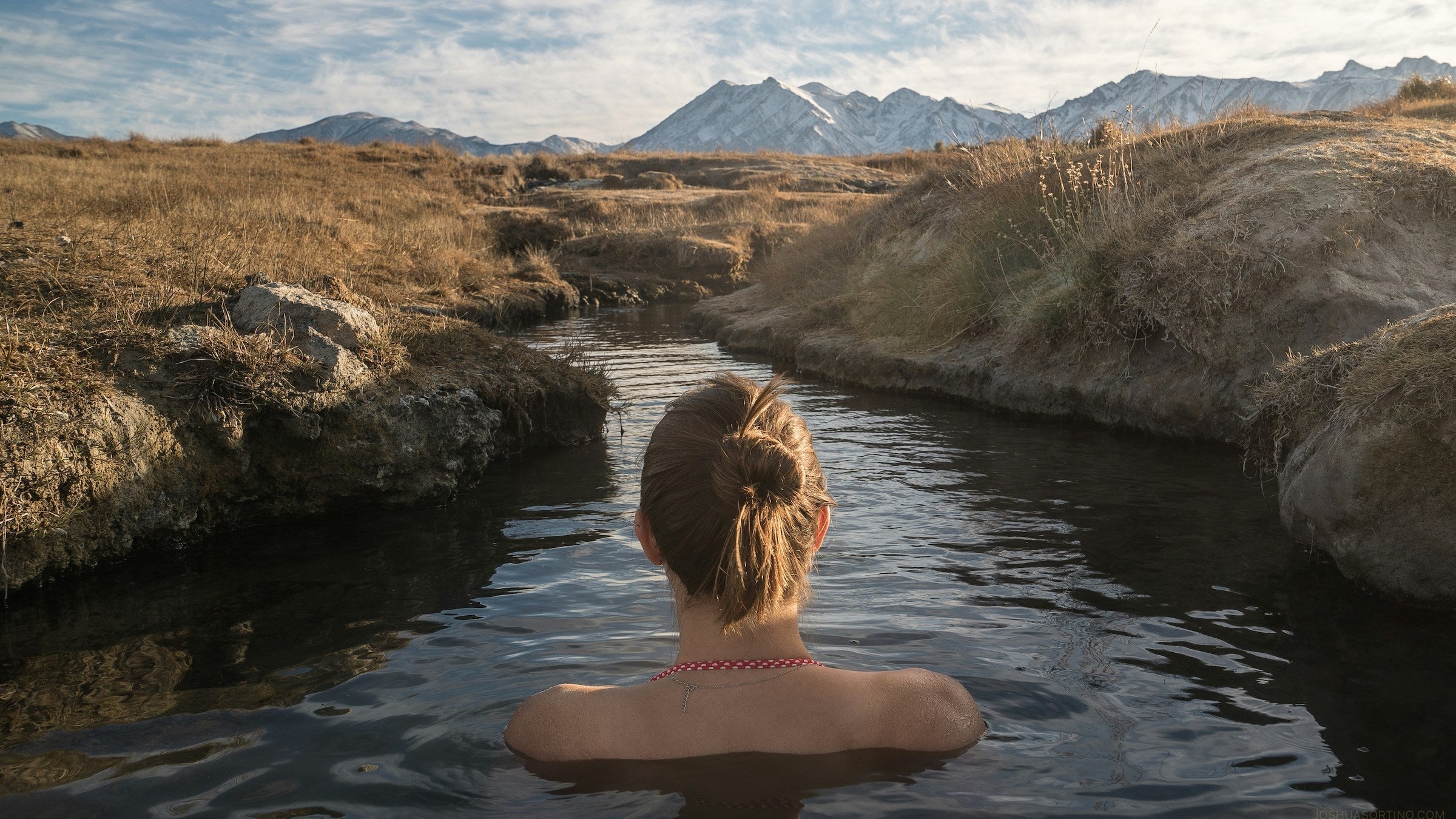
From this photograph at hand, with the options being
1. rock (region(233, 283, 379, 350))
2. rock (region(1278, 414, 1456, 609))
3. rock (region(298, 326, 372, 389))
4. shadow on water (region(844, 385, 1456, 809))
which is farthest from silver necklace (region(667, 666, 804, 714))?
rock (region(233, 283, 379, 350))

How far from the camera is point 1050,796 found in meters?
2.94

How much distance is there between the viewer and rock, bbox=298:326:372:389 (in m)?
6.49

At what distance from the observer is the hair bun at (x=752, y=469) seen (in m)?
2.47

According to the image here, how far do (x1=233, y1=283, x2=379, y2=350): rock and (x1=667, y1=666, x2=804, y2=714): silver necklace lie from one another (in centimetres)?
482

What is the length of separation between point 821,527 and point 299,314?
17.4 ft

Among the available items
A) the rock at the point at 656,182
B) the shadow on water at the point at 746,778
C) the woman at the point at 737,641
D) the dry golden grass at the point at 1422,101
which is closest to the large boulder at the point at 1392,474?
the woman at the point at 737,641

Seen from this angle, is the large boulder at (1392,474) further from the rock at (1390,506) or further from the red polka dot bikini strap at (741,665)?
the red polka dot bikini strap at (741,665)

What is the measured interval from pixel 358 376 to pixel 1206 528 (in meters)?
5.44

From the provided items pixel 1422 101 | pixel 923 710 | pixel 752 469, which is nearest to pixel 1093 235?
pixel 923 710

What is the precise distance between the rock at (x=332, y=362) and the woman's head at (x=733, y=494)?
4527mm

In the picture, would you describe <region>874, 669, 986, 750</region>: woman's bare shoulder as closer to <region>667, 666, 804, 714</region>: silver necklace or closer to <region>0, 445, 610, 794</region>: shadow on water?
<region>667, 666, 804, 714</region>: silver necklace

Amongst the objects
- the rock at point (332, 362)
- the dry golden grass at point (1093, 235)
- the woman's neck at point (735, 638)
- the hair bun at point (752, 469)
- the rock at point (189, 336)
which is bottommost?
the woman's neck at point (735, 638)

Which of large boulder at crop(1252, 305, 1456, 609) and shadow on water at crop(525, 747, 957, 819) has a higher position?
large boulder at crop(1252, 305, 1456, 609)

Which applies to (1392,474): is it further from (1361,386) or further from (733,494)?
(733,494)
